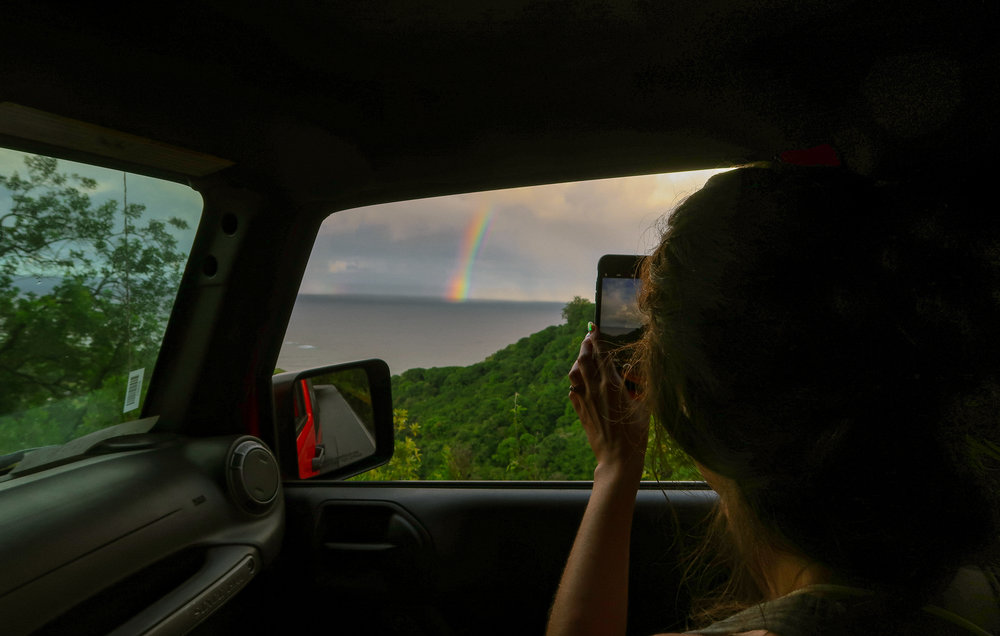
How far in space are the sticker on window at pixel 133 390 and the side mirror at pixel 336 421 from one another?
1.70 feet

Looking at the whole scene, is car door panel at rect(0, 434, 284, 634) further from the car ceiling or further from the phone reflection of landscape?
the phone reflection of landscape

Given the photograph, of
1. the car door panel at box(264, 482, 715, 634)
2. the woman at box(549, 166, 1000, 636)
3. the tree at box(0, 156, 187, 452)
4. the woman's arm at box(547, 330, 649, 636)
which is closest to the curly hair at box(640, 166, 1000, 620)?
the woman at box(549, 166, 1000, 636)

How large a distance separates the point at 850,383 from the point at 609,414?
2.00 feet

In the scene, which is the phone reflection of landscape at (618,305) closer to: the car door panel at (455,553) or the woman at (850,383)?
the woman at (850,383)

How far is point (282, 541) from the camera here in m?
2.23

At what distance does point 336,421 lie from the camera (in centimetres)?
253

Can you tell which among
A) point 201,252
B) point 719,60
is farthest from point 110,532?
point 719,60

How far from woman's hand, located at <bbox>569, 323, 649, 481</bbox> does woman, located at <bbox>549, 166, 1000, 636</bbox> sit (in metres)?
0.40

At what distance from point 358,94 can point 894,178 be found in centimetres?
149

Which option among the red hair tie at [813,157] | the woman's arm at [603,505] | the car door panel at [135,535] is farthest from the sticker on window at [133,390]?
the red hair tie at [813,157]

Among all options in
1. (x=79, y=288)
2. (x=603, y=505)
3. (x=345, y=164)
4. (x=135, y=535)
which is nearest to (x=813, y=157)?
(x=603, y=505)

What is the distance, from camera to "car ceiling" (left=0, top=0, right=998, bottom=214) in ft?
4.72

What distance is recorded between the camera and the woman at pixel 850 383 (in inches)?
28.7

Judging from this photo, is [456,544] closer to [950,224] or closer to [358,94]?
[358,94]
